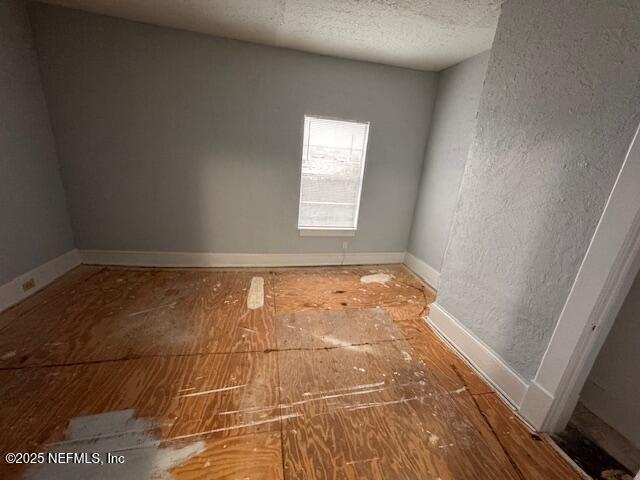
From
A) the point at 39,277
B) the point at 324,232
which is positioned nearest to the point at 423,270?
the point at 324,232

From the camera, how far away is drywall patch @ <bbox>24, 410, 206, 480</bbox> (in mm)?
1021

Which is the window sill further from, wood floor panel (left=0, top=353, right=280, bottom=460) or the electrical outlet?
the electrical outlet

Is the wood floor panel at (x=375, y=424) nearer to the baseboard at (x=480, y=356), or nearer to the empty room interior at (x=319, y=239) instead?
the empty room interior at (x=319, y=239)

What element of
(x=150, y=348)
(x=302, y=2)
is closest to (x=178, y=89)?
(x=302, y=2)

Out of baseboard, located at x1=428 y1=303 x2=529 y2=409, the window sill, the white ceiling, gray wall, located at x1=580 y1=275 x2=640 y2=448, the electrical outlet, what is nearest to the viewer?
gray wall, located at x1=580 y1=275 x2=640 y2=448

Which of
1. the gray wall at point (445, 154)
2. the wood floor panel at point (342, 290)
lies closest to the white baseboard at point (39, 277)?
the wood floor panel at point (342, 290)

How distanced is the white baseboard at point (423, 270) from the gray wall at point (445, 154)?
53mm

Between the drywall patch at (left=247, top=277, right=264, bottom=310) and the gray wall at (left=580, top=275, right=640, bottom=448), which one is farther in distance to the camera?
the drywall patch at (left=247, top=277, right=264, bottom=310)

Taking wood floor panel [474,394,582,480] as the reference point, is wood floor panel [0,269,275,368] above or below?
below

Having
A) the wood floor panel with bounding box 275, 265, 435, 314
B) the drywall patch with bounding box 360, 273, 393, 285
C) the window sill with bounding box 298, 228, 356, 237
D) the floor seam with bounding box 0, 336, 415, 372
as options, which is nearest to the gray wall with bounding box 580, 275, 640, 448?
the floor seam with bounding box 0, 336, 415, 372

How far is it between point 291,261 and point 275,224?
51cm

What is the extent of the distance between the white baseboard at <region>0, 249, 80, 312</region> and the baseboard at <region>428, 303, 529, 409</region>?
3.36 meters

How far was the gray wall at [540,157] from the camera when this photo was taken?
1.09 m

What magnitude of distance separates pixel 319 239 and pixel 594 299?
2.38 meters
